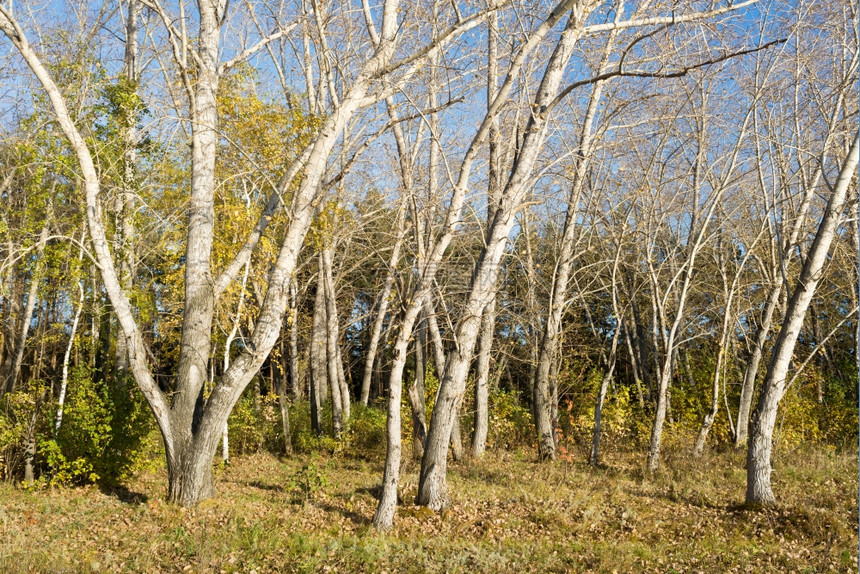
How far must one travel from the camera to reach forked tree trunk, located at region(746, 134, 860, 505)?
7117 mm

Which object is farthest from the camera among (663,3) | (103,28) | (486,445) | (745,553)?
(486,445)

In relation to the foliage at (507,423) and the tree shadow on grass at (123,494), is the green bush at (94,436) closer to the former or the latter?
the tree shadow on grass at (123,494)

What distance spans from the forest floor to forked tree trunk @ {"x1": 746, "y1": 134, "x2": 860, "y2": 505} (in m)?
0.41

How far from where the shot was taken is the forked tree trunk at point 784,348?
7117mm

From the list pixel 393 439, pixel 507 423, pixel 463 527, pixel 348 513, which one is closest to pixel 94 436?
pixel 348 513

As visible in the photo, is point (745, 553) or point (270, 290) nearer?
point (745, 553)

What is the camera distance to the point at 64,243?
10.2 m

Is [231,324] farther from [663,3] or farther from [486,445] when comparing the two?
[663,3]

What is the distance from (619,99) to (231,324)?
8425 mm

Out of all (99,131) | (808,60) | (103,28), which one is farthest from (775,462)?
(103,28)

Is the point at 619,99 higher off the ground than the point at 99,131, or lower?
higher

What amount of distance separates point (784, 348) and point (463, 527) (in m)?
4.44

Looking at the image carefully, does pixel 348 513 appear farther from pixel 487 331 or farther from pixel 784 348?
pixel 784 348

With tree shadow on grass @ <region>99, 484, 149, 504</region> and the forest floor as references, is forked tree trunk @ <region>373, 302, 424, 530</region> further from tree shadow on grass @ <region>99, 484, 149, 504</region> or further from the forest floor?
tree shadow on grass @ <region>99, 484, 149, 504</region>
